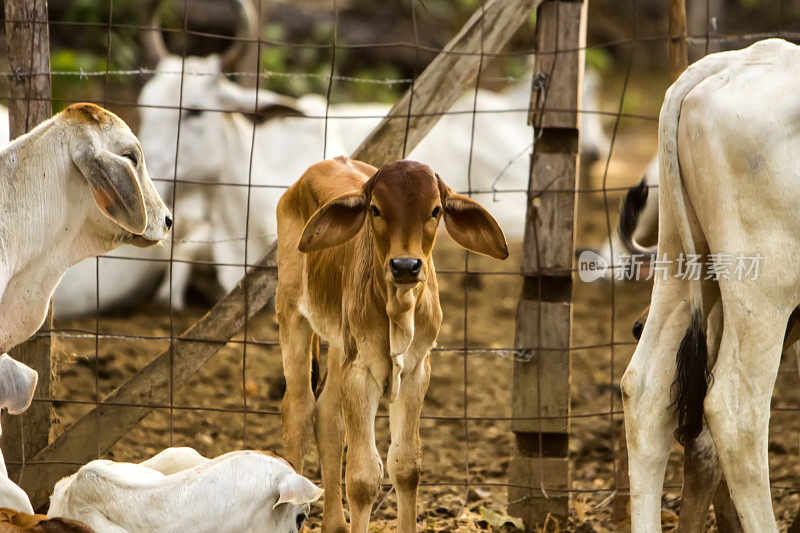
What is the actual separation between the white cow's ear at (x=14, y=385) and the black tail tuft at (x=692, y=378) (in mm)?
2183

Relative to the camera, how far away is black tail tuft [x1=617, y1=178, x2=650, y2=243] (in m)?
4.49

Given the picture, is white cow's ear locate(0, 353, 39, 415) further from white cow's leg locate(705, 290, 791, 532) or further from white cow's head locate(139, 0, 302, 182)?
white cow's head locate(139, 0, 302, 182)

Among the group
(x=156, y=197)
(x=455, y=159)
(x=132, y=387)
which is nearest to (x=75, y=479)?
(x=156, y=197)

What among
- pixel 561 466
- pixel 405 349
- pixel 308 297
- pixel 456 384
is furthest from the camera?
pixel 456 384

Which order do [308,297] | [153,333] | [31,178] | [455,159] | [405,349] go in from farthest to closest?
[455,159]
[153,333]
[308,297]
[405,349]
[31,178]

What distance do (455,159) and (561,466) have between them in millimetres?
6816

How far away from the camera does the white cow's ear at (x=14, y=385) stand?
366 centimetres

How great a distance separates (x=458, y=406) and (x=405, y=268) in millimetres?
2849

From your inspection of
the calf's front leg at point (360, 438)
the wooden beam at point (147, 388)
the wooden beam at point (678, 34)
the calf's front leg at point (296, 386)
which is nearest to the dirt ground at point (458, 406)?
the wooden beam at point (147, 388)

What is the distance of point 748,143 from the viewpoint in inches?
134

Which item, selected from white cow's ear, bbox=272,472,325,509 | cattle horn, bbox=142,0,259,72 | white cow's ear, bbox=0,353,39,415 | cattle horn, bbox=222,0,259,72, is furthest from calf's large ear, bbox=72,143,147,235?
cattle horn, bbox=222,0,259,72

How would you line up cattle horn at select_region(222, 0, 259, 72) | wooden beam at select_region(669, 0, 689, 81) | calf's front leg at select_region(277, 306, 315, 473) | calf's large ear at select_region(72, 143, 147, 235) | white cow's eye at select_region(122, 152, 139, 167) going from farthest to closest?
1. cattle horn at select_region(222, 0, 259, 72)
2. wooden beam at select_region(669, 0, 689, 81)
3. calf's front leg at select_region(277, 306, 315, 473)
4. white cow's eye at select_region(122, 152, 139, 167)
5. calf's large ear at select_region(72, 143, 147, 235)

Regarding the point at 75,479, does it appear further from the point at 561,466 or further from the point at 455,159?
the point at 455,159

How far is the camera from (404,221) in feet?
11.4
